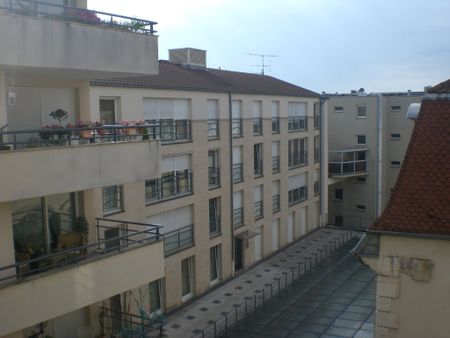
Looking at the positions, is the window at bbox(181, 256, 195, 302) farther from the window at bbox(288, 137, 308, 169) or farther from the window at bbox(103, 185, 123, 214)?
the window at bbox(288, 137, 308, 169)

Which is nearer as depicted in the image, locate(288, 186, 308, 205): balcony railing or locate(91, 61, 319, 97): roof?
locate(91, 61, 319, 97): roof

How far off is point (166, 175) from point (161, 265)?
10714mm

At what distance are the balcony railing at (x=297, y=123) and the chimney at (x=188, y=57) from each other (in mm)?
7171

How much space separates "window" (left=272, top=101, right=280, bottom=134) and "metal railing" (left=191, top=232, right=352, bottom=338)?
765 cm

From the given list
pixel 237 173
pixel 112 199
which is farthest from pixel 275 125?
pixel 112 199

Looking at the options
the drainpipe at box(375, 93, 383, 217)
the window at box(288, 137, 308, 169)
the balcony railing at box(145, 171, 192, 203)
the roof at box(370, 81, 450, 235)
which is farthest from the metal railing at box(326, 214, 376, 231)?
the roof at box(370, 81, 450, 235)

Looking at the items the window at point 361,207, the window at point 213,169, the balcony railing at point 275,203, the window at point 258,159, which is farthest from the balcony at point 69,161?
the window at point 361,207

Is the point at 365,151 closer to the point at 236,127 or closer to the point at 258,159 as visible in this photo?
the point at 258,159

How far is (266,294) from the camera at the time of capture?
87.2 ft

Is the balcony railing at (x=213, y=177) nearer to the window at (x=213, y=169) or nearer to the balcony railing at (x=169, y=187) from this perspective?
the window at (x=213, y=169)

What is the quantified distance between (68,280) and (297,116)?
91.2ft

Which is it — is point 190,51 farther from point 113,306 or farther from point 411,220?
point 411,220

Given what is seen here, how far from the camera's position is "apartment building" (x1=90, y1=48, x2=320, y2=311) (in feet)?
76.0

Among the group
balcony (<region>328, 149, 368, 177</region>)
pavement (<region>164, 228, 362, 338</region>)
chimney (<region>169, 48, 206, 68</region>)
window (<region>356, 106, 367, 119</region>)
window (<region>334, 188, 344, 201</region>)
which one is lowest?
pavement (<region>164, 228, 362, 338</region>)
